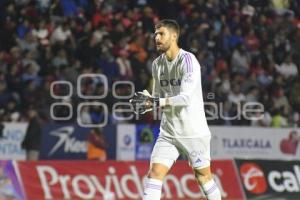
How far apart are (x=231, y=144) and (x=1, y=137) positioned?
17.0 feet

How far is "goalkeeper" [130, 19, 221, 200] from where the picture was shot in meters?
8.80

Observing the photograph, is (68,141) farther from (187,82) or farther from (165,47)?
(187,82)

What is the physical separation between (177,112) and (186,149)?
0.41 m

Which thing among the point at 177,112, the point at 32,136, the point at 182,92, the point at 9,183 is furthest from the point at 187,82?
the point at 32,136

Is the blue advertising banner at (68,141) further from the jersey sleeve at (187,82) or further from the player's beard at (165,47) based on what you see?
the jersey sleeve at (187,82)

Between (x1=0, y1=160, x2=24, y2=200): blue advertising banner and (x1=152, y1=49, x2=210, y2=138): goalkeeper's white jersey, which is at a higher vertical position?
(x1=152, y1=49, x2=210, y2=138): goalkeeper's white jersey

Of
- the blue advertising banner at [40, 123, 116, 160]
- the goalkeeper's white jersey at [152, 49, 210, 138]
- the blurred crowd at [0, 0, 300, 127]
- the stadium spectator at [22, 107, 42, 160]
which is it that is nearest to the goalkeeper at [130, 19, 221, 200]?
the goalkeeper's white jersey at [152, 49, 210, 138]

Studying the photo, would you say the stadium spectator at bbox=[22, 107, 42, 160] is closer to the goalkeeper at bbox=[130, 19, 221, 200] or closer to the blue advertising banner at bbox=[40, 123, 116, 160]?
the blue advertising banner at bbox=[40, 123, 116, 160]

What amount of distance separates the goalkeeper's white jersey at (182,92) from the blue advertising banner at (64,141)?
31.5ft

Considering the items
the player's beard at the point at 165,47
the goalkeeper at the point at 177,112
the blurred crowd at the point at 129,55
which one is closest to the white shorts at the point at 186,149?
the goalkeeper at the point at 177,112

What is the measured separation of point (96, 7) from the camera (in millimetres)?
20797

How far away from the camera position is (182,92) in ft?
28.8

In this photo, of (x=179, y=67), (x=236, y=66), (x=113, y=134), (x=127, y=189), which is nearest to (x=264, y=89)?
(x=236, y=66)

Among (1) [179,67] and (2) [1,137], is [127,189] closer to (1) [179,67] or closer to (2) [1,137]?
(2) [1,137]
